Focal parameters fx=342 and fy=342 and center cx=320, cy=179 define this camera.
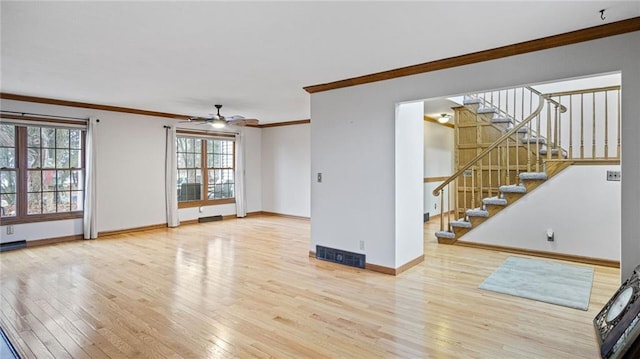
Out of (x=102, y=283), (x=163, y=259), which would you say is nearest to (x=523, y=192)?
(x=163, y=259)

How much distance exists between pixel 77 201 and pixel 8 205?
96cm

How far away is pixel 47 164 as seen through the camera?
19.6 ft

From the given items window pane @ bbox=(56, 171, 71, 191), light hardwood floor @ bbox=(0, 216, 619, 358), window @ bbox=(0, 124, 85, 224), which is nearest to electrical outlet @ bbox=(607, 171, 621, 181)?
light hardwood floor @ bbox=(0, 216, 619, 358)

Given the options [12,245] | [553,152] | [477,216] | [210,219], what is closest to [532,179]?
[553,152]

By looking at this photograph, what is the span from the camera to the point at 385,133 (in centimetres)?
425

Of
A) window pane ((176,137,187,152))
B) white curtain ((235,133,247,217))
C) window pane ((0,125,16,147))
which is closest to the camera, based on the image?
window pane ((0,125,16,147))

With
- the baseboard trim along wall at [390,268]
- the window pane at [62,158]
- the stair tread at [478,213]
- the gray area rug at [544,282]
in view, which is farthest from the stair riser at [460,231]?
the window pane at [62,158]

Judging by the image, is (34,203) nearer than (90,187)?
Yes

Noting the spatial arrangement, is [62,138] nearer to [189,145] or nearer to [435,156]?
[189,145]

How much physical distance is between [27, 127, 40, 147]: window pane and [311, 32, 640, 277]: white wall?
191 inches

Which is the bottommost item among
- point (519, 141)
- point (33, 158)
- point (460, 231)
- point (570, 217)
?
point (460, 231)

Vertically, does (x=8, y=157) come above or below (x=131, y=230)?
above

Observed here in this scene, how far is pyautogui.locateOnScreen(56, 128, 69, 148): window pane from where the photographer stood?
611cm

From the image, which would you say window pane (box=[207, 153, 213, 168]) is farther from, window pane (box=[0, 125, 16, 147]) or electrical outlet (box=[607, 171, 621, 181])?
electrical outlet (box=[607, 171, 621, 181])
